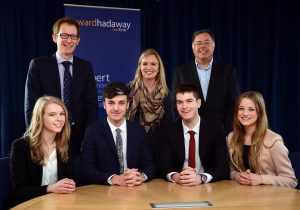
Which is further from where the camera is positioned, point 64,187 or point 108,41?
point 108,41

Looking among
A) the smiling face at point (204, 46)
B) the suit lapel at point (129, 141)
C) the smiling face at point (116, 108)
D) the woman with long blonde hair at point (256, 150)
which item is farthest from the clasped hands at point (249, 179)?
the smiling face at point (204, 46)

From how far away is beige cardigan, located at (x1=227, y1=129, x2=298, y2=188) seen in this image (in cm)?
255

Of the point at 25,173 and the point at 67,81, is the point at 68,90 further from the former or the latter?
the point at 25,173

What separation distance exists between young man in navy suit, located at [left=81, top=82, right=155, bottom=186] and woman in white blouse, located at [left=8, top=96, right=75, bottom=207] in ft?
0.50

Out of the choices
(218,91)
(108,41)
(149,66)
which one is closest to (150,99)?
(149,66)

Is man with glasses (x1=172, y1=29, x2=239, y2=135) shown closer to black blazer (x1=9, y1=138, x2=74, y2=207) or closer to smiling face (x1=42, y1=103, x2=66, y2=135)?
smiling face (x1=42, y1=103, x2=66, y2=135)

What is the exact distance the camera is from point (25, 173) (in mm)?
2514

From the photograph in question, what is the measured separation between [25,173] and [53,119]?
396mm

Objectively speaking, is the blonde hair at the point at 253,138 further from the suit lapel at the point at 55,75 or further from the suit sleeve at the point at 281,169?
the suit lapel at the point at 55,75

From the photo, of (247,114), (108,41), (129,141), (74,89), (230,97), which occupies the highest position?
(108,41)

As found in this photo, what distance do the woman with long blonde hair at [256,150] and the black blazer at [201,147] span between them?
0.09m

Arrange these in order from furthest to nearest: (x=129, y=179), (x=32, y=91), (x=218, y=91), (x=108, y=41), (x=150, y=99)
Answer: (x=108, y=41), (x=218, y=91), (x=150, y=99), (x=32, y=91), (x=129, y=179)

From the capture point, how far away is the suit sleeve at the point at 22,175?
7.89 ft

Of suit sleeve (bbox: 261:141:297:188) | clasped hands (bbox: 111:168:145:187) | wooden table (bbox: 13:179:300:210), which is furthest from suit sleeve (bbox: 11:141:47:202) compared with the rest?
suit sleeve (bbox: 261:141:297:188)
